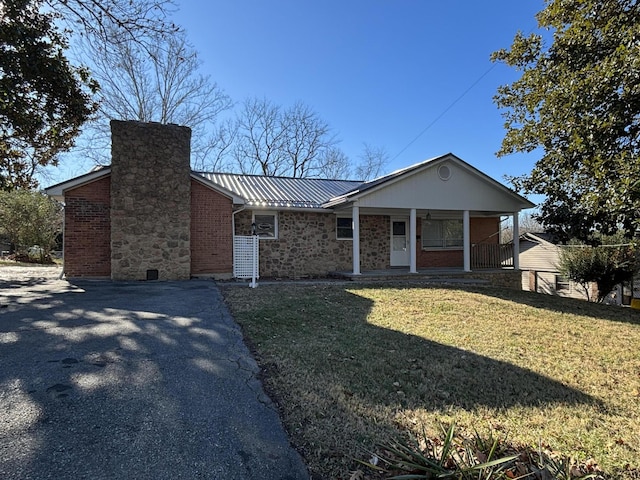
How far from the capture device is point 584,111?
7.60m

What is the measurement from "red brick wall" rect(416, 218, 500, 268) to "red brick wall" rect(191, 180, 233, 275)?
8319mm

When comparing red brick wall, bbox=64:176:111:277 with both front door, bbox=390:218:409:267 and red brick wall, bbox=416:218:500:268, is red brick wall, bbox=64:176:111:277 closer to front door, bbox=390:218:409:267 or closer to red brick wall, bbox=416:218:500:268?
front door, bbox=390:218:409:267

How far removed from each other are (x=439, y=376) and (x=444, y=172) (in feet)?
35.6

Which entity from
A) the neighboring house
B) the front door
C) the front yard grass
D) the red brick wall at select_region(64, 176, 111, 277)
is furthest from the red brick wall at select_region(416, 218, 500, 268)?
the red brick wall at select_region(64, 176, 111, 277)

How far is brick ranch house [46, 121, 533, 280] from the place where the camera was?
10.1 meters

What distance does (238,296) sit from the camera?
26.9 ft

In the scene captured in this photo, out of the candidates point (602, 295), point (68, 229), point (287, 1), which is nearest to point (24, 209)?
point (68, 229)

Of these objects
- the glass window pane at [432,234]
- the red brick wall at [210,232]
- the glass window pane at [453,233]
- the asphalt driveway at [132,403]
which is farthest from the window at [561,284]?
the asphalt driveway at [132,403]

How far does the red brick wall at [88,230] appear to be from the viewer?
1007cm

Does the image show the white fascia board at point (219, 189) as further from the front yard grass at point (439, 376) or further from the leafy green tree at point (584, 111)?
the leafy green tree at point (584, 111)

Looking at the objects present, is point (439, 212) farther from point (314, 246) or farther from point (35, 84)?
point (35, 84)

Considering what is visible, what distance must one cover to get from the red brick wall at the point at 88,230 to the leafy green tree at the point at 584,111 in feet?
38.9

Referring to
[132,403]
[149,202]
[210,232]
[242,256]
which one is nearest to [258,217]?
[242,256]

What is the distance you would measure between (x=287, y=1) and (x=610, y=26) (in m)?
8.38
